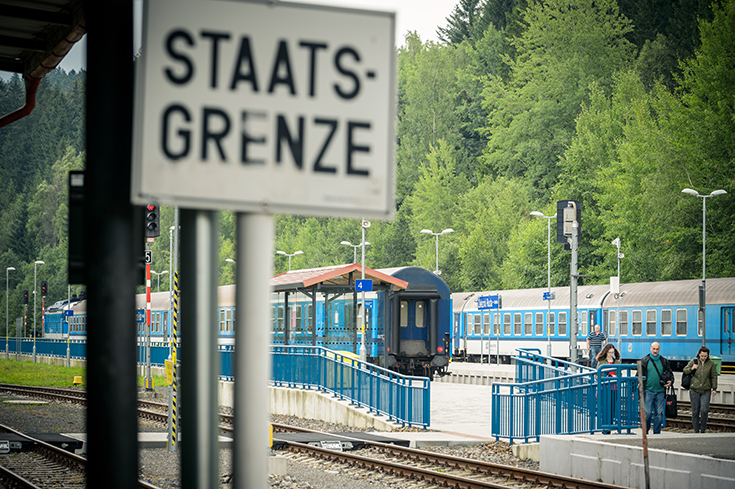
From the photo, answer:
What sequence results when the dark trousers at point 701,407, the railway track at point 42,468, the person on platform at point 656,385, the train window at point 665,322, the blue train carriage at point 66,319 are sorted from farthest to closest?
the blue train carriage at point 66,319, the train window at point 665,322, the dark trousers at point 701,407, the person on platform at point 656,385, the railway track at point 42,468

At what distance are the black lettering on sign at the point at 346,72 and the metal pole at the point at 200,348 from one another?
57cm

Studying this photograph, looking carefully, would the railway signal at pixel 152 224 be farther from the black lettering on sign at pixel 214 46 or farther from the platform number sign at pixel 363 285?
the black lettering on sign at pixel 214 46

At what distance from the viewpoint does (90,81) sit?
3.34 metres

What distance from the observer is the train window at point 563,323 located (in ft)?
143

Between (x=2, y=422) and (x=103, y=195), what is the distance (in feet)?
67.5

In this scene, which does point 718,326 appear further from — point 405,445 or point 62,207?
point 62,207

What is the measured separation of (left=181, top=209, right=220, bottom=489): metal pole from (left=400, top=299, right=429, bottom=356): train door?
2970 centimetres

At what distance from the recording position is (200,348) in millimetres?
3094

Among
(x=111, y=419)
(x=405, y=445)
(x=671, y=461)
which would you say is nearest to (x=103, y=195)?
(x=111, y=419)

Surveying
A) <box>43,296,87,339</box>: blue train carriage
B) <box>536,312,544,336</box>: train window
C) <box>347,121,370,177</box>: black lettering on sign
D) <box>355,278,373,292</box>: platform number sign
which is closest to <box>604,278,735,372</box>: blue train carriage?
<box>536,312,544,336</box>: train window

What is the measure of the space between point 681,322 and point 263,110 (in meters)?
37.2

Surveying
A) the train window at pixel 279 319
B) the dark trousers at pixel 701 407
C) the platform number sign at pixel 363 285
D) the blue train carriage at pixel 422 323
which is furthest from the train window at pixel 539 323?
the dark trousers at pixel 701 407

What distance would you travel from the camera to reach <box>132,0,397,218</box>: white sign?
9.55 feet

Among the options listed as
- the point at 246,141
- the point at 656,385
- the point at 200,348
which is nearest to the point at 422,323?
the point at 656,385
